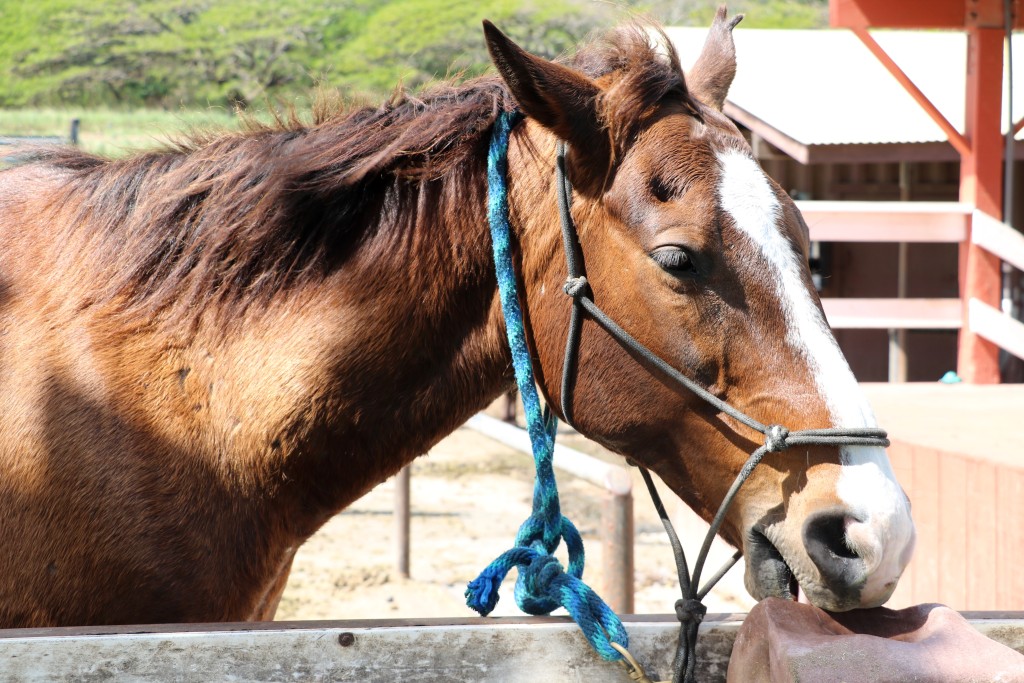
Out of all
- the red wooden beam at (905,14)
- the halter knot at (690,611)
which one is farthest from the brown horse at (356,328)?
the red wooden beam at (905,14)

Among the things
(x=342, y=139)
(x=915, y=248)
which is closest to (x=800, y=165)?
(x=915, y=248)

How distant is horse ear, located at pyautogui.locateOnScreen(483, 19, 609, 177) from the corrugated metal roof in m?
6.52

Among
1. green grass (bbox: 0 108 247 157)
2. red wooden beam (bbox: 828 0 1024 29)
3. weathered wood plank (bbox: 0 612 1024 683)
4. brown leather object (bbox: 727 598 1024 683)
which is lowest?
weathered wood plank (bbox: 0 612 1024 683)

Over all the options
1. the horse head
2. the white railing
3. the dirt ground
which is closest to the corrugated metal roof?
the white railing

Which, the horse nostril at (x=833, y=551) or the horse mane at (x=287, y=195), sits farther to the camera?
the horse mane at (x=287, y=195)

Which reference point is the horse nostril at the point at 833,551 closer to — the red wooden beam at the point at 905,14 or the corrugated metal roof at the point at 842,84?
the red wooden beam at the point at 905,14

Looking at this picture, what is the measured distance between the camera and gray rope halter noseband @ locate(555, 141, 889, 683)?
1.54 meters

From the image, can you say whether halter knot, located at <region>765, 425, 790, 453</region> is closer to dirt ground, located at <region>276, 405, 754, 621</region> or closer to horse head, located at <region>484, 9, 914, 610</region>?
horse head, located at <region>484, 9, 914, 610</region>

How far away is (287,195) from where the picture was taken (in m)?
1.97

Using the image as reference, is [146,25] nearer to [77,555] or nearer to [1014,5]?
[1014,5]

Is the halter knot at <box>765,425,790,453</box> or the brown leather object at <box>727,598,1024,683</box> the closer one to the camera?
the brown leather object at <box>727,598,1024,683</box>

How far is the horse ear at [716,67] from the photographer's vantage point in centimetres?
220

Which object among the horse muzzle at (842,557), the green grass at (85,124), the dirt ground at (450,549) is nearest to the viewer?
the horse muzzle at (842,557)

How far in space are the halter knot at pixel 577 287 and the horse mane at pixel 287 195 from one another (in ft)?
1.18
